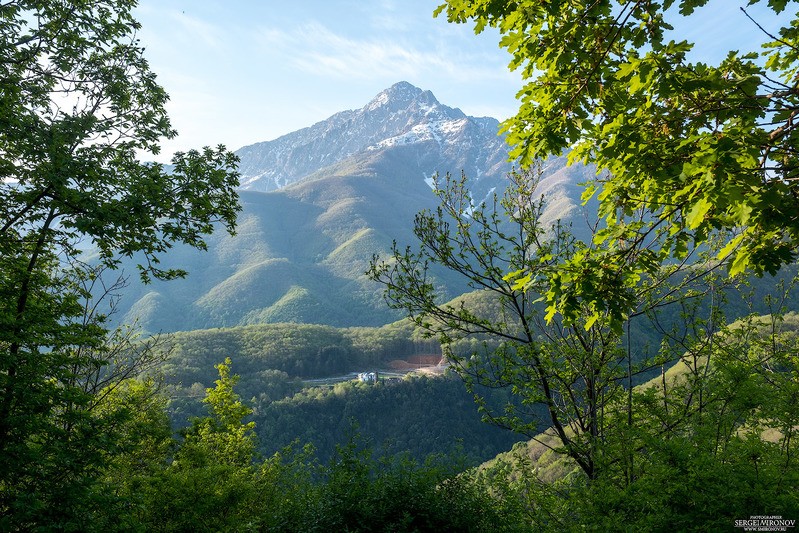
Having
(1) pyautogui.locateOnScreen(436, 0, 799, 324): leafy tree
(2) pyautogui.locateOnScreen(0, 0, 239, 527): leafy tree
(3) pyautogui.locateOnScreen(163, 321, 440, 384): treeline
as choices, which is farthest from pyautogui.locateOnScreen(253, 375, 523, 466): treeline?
(1) pyautogui.locateOnScreen(436, 0, 799, 324): leafy tree

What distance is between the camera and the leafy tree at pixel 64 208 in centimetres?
690

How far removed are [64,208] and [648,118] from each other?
30.8 feet

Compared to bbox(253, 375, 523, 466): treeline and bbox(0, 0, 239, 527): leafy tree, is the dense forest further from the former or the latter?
bbox(253, 375, 523, 466): treeline

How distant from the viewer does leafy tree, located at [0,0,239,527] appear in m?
6.90

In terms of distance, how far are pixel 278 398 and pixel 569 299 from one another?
137513 millimetres

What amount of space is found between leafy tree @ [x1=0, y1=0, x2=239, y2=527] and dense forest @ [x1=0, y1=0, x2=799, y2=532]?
53mm

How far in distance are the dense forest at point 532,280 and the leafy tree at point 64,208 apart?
5cm

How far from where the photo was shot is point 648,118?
4.29 m

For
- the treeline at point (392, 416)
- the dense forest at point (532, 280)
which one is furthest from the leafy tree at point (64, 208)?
the treeline at point (392, 416)

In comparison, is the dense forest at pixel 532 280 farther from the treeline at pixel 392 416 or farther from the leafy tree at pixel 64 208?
the treeline at pixel 392 416

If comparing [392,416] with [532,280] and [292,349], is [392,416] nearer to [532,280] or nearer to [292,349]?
[292,349]

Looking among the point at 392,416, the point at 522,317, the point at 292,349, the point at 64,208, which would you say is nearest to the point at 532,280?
the point at 522,317

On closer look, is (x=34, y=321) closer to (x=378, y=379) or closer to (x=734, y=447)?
(x=734, y=447)

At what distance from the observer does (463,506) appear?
8125 millimetres
